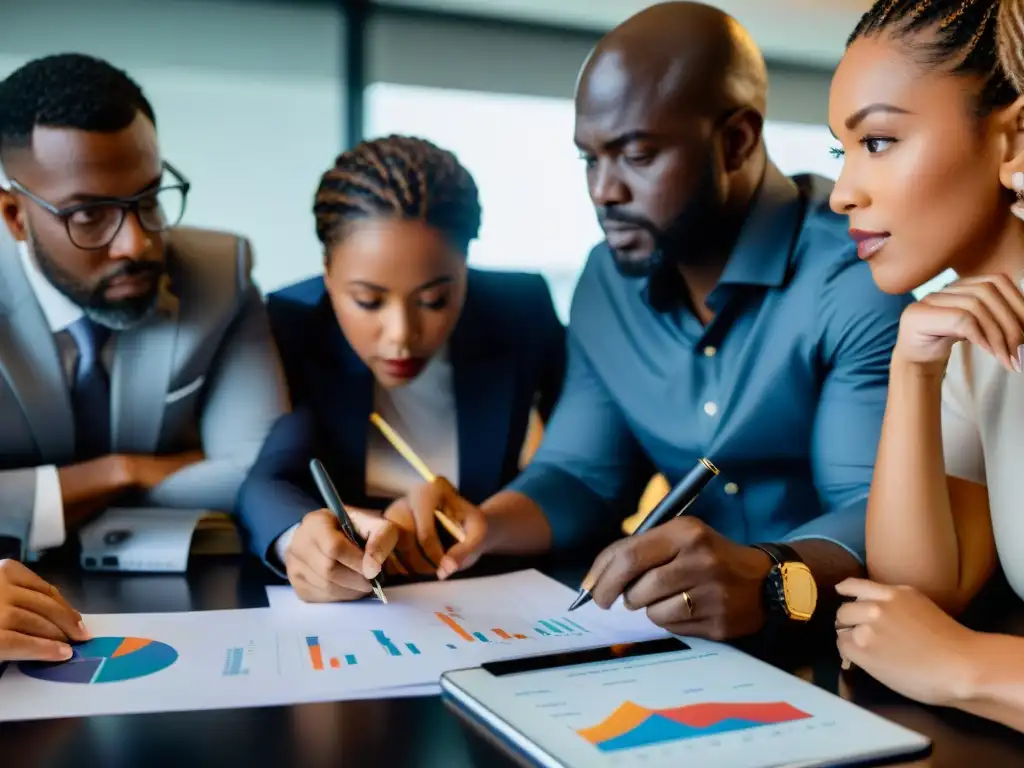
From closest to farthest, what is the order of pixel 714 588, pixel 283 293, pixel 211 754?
pixel 211 754 < pixel 714 588 < pixel 283 293

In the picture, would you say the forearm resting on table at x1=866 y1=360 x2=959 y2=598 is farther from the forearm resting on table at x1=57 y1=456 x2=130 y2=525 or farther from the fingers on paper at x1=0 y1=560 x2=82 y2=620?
the forearm resting on table at x1=57 y1=456 x2=130 y2=525

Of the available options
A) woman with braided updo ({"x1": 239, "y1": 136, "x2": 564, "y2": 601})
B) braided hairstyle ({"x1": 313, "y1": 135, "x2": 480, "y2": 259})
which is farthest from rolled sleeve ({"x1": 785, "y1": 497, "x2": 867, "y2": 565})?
braided hairstyle ({"x1": 313, "y1": 135, "x2": 480, "y2": 259})

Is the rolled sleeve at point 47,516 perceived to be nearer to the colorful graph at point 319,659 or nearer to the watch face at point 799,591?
the colorful graph at point 319,659

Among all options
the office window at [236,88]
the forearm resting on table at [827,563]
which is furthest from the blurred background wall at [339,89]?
the forearm resting on table at [827,563]

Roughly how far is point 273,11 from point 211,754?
3.69 meters

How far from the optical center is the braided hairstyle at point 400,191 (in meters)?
1.25

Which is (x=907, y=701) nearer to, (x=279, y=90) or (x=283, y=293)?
(x=283, y=293)

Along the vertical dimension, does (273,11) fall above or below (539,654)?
above

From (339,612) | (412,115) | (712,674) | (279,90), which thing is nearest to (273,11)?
(279,90)

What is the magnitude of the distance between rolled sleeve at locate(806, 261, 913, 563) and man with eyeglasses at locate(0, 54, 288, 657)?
2.28ft

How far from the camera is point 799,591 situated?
0.83m

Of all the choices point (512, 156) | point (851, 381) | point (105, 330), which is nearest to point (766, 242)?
point (851, 381)

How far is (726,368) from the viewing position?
1.27m

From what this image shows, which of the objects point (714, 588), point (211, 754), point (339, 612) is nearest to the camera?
point (211, 754)
